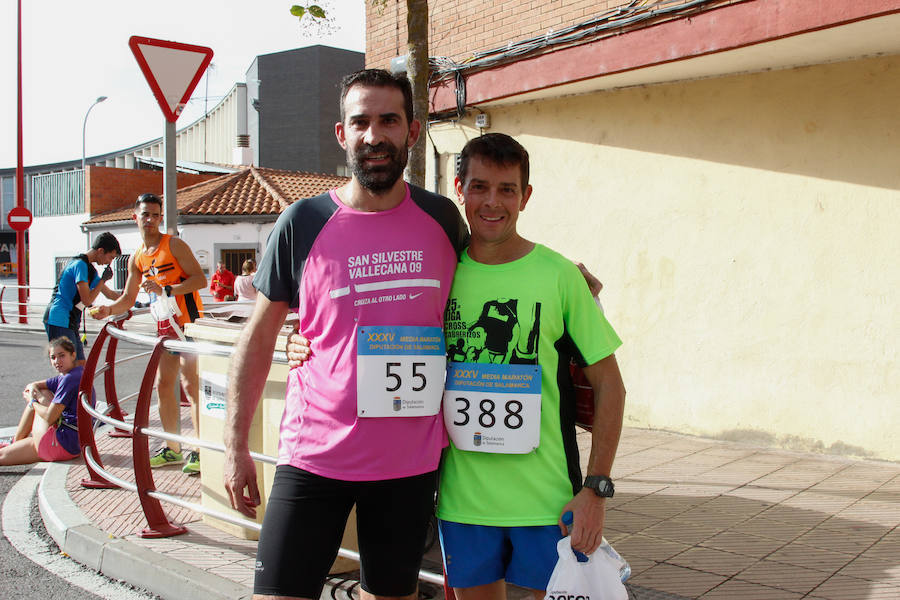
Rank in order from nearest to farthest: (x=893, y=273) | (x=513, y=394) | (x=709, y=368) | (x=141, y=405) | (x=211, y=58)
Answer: (x=513, y=394)
(x=141, y=405)
(x=211, y=58)
(x=893, y=273)
(x=709, y=368)

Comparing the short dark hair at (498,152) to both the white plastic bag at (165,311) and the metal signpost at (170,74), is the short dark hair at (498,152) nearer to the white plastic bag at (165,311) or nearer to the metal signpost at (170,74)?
the metal signpost at (170,74)

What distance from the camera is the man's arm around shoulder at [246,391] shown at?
2582 millimetres

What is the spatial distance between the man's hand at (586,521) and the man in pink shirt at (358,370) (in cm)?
45

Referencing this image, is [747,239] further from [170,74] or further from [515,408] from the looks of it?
[515,408]

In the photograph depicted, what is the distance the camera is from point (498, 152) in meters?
2.54

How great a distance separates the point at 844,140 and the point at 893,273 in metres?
1.06

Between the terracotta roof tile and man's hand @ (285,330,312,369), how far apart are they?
23078mm

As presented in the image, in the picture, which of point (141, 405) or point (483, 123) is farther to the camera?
point (483, 123)

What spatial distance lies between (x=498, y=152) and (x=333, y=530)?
1.27m

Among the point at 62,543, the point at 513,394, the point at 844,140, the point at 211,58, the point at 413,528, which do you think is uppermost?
the point at 211,58

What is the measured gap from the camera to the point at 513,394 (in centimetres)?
241

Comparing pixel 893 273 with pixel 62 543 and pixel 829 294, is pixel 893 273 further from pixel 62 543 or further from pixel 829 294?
pixel 62 543

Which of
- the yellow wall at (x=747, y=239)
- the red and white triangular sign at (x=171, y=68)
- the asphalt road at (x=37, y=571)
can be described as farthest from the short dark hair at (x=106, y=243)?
the yellow wall at (x=747, y=239)

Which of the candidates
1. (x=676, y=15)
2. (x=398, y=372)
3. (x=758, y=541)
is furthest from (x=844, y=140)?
(x=398, y=372)
